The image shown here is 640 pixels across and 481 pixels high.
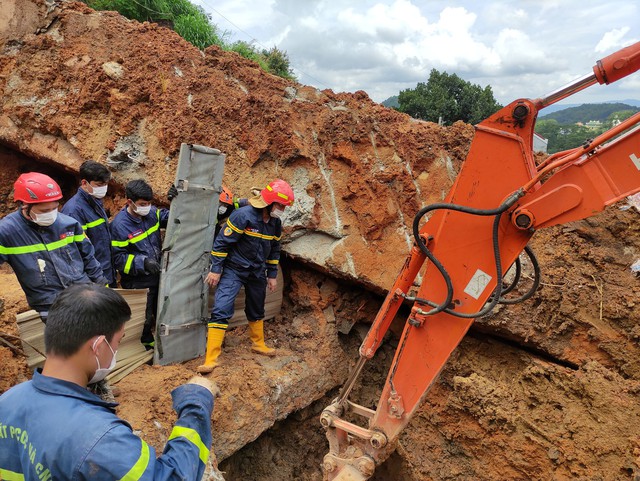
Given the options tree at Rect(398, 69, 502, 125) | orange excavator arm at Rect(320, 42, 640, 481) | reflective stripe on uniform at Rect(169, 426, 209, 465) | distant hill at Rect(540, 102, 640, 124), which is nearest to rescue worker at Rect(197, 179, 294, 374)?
orange excavator arm at Rect(320, 42, 640, 481)

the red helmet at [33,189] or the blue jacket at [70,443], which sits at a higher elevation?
the red helmet at [33,189]

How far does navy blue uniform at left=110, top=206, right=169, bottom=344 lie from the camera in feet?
13.5

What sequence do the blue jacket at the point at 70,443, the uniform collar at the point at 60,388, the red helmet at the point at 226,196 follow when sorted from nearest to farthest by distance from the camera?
the blue jacket at the point at 70,443 < the uniform collar at the point at 60,388 < the red helmet at the point at 226,196

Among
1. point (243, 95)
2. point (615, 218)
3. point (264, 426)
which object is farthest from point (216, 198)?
point (615, 218)

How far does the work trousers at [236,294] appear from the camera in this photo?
162 inches

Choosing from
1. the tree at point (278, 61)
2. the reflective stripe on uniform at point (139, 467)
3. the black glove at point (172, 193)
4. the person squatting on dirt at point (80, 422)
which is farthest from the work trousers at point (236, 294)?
the tree at point (278, 61)

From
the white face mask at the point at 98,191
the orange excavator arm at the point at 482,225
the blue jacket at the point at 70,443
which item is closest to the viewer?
the blue jacket at the point at 70,443

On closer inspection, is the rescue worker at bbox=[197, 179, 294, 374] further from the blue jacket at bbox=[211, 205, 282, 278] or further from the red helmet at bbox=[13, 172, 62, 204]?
the red helmet at bbox=[13, 172, 62, 204]

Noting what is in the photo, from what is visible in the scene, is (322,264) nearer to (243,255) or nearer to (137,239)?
(243,255)

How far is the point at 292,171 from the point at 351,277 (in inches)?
55.1

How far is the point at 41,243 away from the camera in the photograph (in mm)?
3168

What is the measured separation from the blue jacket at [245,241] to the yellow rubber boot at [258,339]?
0.54 meters

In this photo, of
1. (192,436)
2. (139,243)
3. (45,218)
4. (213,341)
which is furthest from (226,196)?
(192,436)

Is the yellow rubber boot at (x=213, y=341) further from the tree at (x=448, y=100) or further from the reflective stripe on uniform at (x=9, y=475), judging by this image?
the tree at (x=448, y=100)
